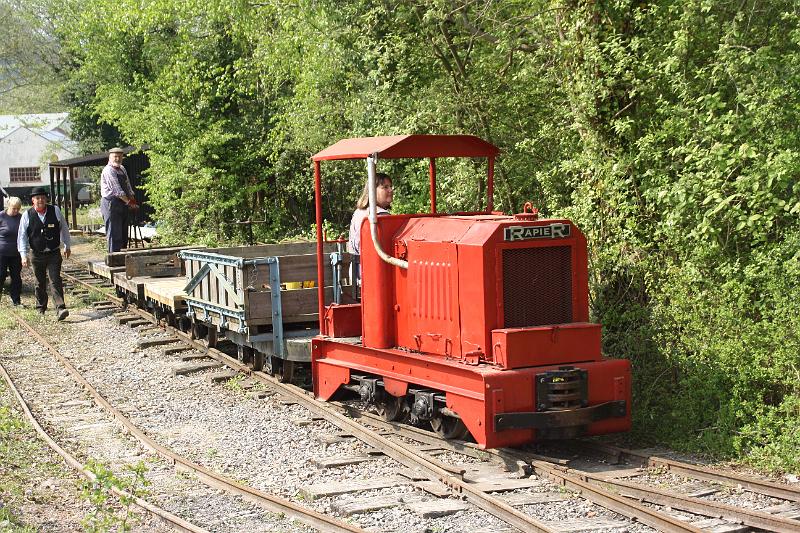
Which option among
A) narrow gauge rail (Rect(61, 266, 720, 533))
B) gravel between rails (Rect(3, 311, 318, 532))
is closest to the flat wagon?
narrow gauge rail (Rect(61, 266, 720, 533))

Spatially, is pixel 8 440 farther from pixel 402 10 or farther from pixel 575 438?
pixel 402 10

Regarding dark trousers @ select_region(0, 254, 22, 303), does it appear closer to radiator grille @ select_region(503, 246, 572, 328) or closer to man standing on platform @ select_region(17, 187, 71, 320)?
man standing on platform @ select_region(17, 187, 71, 320)

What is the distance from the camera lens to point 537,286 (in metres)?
8.70

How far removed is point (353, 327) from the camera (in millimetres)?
10594

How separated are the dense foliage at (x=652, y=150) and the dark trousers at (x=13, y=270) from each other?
21.6 feet

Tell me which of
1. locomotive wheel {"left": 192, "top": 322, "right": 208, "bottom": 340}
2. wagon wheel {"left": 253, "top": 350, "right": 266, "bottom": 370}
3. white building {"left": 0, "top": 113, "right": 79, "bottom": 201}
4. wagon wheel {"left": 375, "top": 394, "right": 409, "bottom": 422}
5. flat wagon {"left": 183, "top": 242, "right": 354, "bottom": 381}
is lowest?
wagon wheel {"left": 375, "top": 394, "right": 409, "bottom": 422}

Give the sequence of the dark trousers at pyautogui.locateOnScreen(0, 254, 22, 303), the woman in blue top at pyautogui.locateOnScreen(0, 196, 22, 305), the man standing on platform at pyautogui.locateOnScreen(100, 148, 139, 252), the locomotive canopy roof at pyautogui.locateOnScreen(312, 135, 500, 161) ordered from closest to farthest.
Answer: the locomotive canopy roof at pyautogui.locateOnScreen(312, 135, 500, 161) → the woman in blue top at pyautogui.locateOnScreen(0, 196, 22, 305) → the dark trousers at pyautogui.locateOnScreen(0, 254, 22, 303) → the man standing on platform at pyautogui.locateOnScreen(100, 148, 139, 252)

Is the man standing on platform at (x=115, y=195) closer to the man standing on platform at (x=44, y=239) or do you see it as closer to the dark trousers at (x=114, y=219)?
the dark trousers at (x=114, y=219)

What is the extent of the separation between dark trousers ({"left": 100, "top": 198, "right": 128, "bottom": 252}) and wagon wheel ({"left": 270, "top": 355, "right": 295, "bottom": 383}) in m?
7.64

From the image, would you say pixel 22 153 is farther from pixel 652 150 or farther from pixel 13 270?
pixel 652 150

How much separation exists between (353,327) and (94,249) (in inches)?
829

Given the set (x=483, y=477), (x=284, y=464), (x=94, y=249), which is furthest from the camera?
(x=94, y=249)

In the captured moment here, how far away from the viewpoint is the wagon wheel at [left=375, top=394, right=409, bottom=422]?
9703 mm

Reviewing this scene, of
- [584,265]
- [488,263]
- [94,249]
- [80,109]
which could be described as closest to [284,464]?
[488,263]
